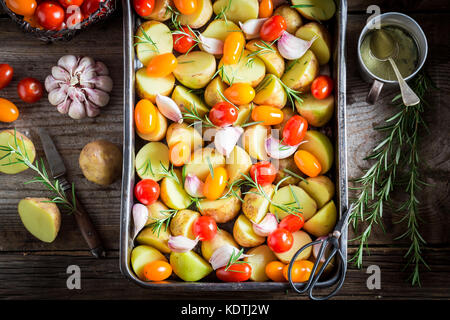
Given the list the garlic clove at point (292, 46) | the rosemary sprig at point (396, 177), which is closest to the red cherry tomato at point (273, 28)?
the garlic clove at point (292, 46)

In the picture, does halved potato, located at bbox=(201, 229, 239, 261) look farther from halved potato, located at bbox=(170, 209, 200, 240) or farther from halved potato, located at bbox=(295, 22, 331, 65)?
halved potato, located at bbox=(295, 22, 331, 65)

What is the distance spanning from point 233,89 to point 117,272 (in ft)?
2.61

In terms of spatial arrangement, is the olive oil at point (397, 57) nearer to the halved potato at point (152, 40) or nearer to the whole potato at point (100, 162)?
the halved potato at point (152, 40)

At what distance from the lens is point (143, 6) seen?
1317 mm

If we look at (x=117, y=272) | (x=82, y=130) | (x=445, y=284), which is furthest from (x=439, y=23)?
(x=117, y=272)

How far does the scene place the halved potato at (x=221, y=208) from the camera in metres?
1.31

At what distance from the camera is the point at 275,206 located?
1.31 m

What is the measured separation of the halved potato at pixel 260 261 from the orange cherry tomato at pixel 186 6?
2.61 feet

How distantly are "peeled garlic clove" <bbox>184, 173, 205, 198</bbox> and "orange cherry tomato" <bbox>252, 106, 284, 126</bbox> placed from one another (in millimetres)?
267

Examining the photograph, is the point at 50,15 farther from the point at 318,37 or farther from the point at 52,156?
the point at 318,37

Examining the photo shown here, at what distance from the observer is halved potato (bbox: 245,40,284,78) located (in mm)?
1312

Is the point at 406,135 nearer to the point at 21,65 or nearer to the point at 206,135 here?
the point at 206,135

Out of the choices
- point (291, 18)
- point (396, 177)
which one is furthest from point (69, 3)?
point (396, 177)

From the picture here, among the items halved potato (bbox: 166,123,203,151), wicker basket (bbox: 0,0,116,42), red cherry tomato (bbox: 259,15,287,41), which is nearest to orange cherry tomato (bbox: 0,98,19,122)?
wicker basket (bbox: 0,0,116,42)
